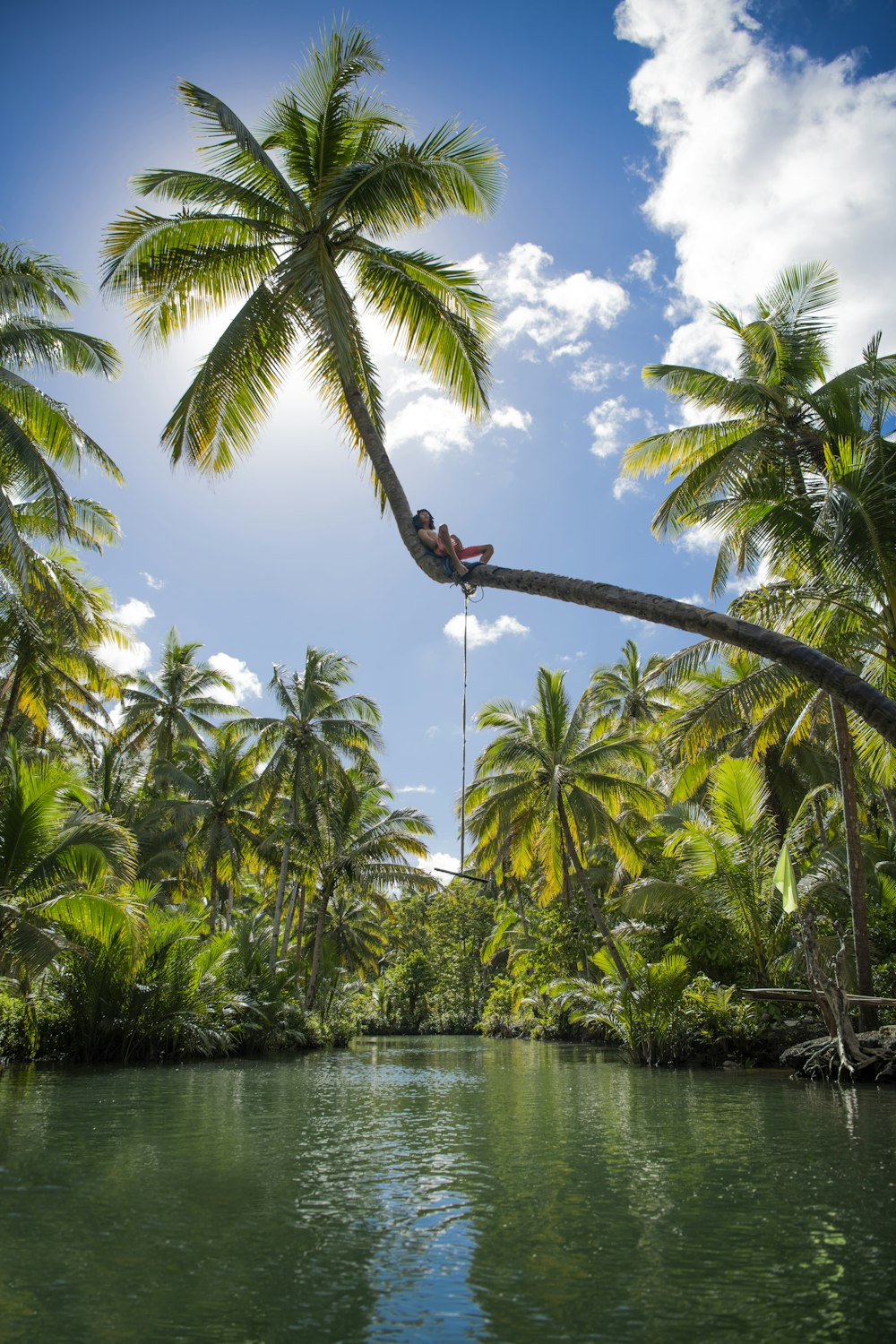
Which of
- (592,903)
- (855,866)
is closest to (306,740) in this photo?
(592,903)

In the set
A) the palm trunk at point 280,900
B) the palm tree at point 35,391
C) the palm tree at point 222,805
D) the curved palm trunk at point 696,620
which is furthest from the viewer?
the palm tree at point 222,805

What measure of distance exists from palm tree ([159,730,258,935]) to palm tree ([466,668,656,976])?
7728 millimetres

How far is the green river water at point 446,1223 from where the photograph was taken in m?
3.44

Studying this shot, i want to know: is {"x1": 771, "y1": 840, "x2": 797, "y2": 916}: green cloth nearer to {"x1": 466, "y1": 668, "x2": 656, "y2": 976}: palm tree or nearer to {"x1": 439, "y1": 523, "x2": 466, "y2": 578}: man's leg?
{"x1": 439, "y1": 523, "x2": 466, "y2": 578}: man's leg

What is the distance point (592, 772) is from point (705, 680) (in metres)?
3.73

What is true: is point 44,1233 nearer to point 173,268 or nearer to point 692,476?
point 173,268

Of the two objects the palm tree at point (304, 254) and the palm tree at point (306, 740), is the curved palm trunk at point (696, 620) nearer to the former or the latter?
the palm tree at point (304, 254)

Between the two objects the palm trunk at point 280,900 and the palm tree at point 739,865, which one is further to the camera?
the palm trunk at point 280,900

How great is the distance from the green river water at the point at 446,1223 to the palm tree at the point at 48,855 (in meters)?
3.17

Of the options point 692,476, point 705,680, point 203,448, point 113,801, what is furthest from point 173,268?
point 113,801

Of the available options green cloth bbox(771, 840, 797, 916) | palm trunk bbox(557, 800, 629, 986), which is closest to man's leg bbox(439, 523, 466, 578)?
green cloth bbox(771, 840, 797, 916)

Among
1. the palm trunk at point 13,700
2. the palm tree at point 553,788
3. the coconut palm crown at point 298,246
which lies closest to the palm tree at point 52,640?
the palm trunk at point 13,700

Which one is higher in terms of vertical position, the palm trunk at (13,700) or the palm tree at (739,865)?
the palm trunk at (13,700)

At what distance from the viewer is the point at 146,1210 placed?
5.06 metres
